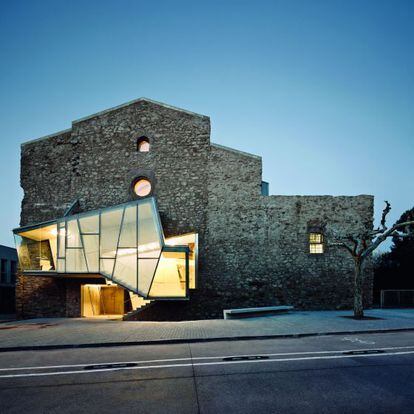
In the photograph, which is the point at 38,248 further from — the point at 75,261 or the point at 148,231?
the point at 148,231

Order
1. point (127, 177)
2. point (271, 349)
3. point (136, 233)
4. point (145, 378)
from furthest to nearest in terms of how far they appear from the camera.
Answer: point (127, 177)
point (136, 233)
point (271, 349)
point (145, 378)

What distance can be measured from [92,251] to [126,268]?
212 centimetres

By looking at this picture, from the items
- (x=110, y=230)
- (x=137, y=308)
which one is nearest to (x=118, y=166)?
(x=110, y=230)

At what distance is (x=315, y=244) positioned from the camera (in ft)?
62.2

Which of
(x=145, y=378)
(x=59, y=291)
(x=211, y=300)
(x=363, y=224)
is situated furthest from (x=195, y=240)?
(x=145, y=378)

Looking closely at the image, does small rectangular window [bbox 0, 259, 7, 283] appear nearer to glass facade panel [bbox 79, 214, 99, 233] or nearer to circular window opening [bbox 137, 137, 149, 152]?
glass facade panel [bbox 79, 214, 99, 233]

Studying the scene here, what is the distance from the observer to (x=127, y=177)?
770 inches

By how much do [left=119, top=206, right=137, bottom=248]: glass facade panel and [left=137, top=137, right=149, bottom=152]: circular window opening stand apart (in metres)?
5.38

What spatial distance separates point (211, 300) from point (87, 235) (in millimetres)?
7721

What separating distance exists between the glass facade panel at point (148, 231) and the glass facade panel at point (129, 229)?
0.27 metres

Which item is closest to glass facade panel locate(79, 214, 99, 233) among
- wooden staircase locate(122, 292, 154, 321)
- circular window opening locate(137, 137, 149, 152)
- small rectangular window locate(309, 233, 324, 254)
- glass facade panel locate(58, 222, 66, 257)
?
glass facade panel locate(58, 222, 66, 257)

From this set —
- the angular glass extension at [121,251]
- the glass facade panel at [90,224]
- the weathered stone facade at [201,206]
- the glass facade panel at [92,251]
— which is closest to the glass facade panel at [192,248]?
the weathered stone facade at [201,206]

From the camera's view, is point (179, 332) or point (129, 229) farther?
point (129, 229)

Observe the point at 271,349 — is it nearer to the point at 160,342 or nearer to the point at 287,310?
the point at 160,342
